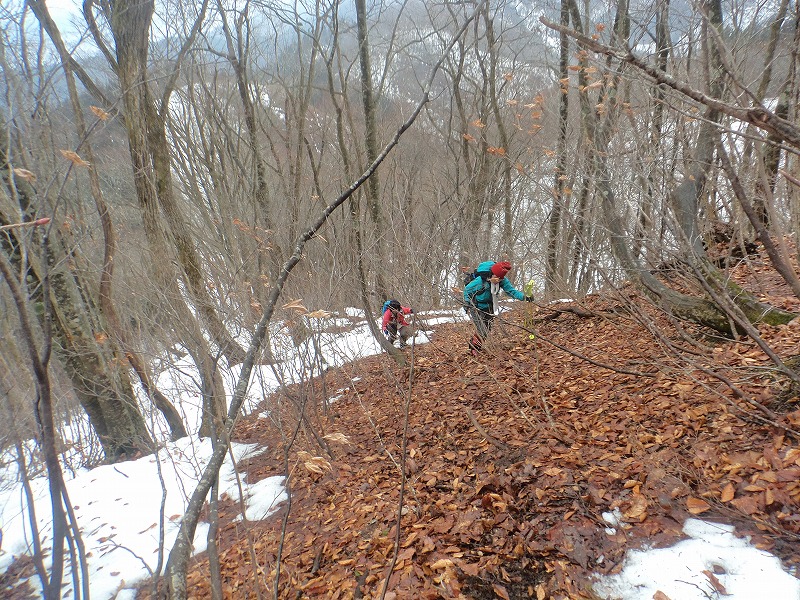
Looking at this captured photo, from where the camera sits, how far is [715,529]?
77.0 inches

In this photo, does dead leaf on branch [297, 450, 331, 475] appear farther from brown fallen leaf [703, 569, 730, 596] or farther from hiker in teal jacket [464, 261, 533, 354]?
hiker in teal jacket [464, 261, 533, 354]

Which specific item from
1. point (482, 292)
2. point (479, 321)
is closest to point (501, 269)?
point (482, 292)

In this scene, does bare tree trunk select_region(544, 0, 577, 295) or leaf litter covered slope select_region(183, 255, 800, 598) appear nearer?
leaf litter covered slope select_region(183, 255, 800, 598)

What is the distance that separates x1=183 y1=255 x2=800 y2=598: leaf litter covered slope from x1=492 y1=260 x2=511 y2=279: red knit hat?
1342 millimetres

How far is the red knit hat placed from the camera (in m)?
5.33

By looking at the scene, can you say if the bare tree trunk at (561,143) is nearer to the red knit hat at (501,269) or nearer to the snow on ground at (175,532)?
the red knit hat at (501,269)

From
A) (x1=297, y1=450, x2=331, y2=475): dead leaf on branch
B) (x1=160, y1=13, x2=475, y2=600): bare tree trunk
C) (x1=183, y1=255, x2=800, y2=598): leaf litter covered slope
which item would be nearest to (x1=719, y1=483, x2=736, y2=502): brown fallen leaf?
(x1=183, y1=255, x2=800, y2=598): leaf litter covered slope

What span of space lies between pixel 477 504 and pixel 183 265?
13.8ft

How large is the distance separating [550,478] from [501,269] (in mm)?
3152

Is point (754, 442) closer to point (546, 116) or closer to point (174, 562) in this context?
point (174, 562)

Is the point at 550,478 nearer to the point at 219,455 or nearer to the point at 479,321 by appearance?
the point at 219,455

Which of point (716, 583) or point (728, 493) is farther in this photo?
point (728, 493)

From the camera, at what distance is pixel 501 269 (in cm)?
536

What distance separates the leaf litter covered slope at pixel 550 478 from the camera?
6.84 feet
